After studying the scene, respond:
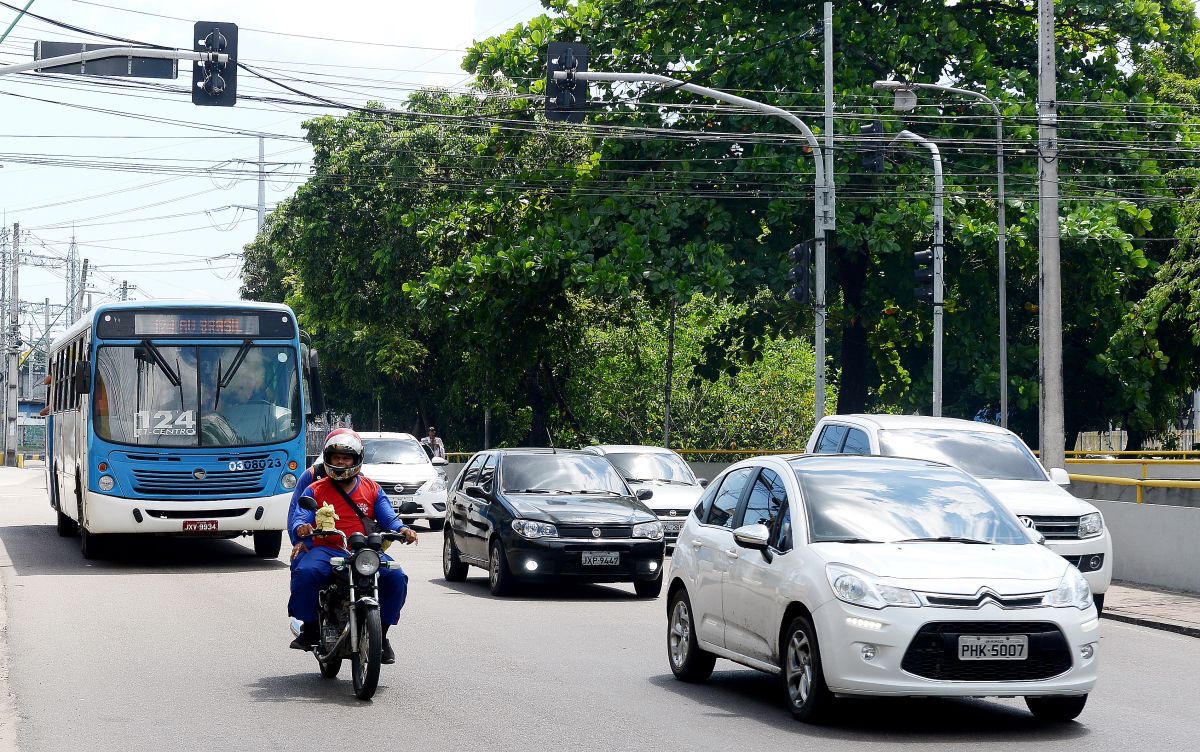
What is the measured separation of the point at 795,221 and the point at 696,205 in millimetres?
1899

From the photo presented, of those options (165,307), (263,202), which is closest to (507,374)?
(165,307)

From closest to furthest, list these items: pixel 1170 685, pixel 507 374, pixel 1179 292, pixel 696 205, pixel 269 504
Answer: pixel 1170 685, pixel 269 504, pixel 1179 292, pixel 696 205, pixel 507 374

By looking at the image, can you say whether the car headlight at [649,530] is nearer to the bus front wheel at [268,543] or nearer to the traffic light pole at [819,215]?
the bus front wheel at [268,543]

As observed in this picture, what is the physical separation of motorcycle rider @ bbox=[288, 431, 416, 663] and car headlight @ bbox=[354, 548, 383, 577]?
0.27 metres

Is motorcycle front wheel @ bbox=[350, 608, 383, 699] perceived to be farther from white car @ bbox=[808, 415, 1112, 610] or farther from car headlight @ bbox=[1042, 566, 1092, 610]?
white car @ bbox=[808, 415, 1112, 610]

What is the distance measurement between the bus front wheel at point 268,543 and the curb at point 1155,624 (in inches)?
416

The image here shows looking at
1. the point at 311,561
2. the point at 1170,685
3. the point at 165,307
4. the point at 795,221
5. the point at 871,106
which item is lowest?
the point at 1170,685

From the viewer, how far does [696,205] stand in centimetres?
3133

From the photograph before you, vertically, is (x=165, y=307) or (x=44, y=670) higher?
(x=165, y=307)

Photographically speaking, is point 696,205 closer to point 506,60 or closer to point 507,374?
point 506,60

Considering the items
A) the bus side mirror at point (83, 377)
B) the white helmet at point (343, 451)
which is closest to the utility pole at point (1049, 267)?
the bus side mirror at point (83, 377)

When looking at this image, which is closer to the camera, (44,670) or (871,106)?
(44,670)

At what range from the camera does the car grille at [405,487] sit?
1191 inches

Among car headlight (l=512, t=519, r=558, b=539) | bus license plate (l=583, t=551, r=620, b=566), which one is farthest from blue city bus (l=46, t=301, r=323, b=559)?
bus license plate (l=583, t=551, r=620, b=566)
